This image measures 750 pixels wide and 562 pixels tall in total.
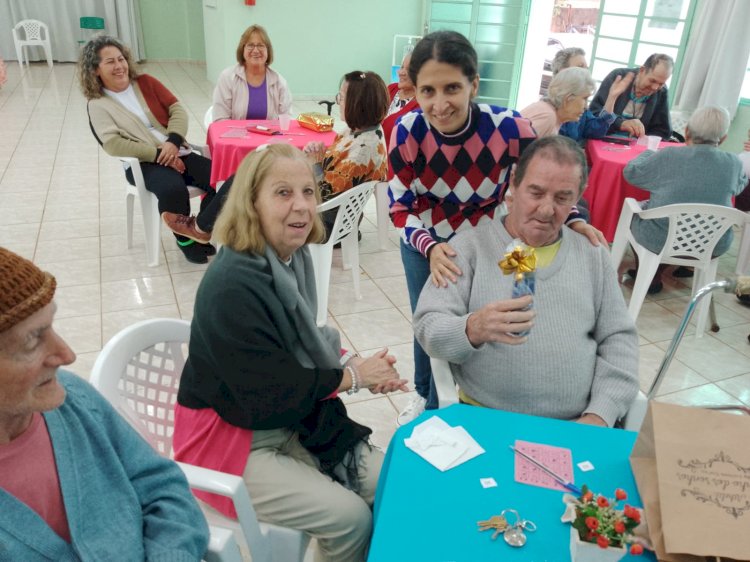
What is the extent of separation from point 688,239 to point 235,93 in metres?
3.23

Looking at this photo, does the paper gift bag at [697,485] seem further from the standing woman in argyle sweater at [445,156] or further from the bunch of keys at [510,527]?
the standing woman in argyle sweater at [445,156]

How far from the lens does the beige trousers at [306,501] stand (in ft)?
4.49

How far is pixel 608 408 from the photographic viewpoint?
57.8 inches

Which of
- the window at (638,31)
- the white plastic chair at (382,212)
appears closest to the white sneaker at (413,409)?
the white plastic chair at (382,212)

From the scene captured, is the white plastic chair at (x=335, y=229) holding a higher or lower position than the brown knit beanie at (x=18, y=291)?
lower

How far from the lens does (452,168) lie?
73.3 inches

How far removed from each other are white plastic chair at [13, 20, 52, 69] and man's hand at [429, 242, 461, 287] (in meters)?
10.8

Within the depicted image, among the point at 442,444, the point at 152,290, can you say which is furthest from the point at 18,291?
the point at 152,290

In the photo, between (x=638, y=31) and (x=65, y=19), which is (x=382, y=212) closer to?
(x=638, y=31)

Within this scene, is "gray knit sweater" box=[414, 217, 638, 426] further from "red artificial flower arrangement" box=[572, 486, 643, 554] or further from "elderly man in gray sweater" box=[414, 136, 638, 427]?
"red artificial flower arrangement" box=[572, 486, 643, 554]

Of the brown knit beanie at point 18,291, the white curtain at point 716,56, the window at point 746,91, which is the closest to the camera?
the brown knit beanie at point 18,291

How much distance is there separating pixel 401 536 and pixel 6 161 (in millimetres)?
5998

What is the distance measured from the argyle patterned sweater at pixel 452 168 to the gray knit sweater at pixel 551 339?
0.28 meters

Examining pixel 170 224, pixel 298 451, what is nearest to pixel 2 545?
pixel 298 451
